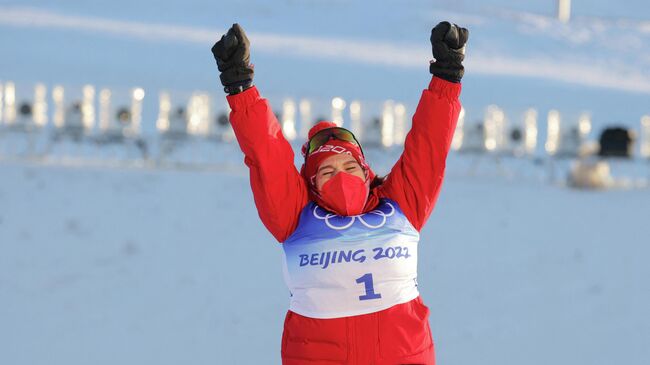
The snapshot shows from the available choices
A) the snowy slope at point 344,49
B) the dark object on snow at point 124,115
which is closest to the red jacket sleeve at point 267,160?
the dark object on snow at point 124,115

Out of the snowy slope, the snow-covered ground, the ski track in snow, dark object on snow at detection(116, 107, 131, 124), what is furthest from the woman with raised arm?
the ski track in snow

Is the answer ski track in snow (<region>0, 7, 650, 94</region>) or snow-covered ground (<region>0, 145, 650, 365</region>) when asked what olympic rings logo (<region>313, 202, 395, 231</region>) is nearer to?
snow-covered ground (<region>0, 145, 650, 365</region>)

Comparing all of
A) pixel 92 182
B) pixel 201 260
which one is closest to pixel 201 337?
pixel 201 260

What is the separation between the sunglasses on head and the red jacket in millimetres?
192

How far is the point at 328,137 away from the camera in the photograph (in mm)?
3613

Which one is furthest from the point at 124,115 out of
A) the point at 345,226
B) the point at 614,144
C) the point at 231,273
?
the point at 345,226

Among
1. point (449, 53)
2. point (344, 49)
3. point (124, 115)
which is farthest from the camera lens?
point (344, 49)

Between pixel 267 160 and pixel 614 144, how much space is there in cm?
1027

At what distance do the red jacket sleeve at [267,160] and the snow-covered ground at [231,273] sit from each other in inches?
148

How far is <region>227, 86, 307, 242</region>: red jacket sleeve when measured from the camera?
10.8 ft

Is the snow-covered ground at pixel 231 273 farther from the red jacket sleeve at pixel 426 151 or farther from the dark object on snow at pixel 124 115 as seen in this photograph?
the red jacket sleeve at pixel 426 151

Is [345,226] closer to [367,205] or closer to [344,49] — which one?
[367,205]

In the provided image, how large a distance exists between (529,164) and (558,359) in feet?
22.3

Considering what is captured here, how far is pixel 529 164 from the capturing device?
13.8 m
